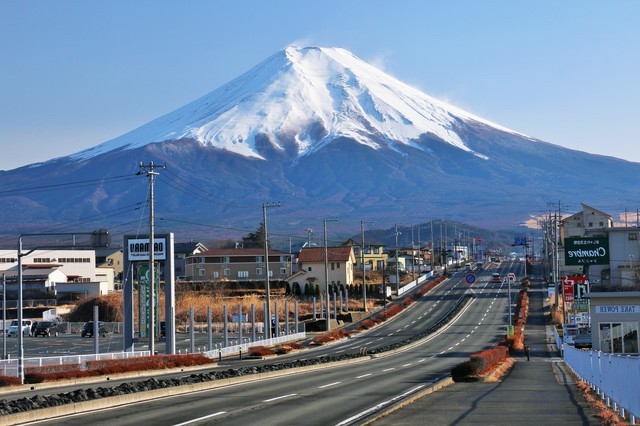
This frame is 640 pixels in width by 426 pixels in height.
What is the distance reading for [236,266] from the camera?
436 feet

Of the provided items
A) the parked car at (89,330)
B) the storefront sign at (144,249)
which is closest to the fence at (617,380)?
the storefront sign at (144,249)

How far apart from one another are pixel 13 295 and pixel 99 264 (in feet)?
119

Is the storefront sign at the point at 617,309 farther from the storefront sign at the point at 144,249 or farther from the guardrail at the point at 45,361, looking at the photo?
the storefront sign at the point at 144,249

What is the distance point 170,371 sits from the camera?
44781mm

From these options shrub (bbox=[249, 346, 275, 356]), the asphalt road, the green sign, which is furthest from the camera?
the green sign

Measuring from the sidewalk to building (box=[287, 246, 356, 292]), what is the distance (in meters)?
84.6

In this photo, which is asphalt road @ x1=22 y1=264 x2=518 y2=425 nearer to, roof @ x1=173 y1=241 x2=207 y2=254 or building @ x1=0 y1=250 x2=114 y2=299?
building @ x1=0 y1=250 x2=114 y2=299

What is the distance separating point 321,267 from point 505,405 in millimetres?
101768

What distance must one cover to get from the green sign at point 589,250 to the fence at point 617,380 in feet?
198

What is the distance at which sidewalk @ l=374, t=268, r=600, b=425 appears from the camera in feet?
67.2

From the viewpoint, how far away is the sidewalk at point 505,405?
20484mm

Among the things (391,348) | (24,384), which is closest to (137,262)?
(391,348)

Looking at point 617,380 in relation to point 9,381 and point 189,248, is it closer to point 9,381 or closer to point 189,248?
point 9,381

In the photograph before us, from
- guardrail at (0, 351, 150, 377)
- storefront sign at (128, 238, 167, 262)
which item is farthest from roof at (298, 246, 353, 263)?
guardrail at (0, 351, 150, 377)
